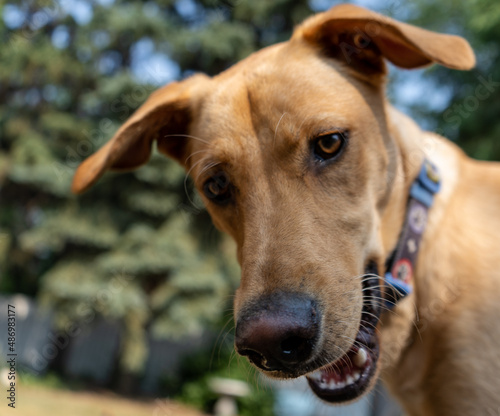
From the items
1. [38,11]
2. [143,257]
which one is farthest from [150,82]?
[38,11]

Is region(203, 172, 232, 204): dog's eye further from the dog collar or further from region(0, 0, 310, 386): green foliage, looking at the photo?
region(0, 0, 310, 386): green foliage

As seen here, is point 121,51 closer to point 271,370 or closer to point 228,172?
point 228,172

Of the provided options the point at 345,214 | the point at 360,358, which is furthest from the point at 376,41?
the point at 360,358

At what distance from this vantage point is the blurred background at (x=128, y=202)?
1070 centimetres

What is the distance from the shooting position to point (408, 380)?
2.43m

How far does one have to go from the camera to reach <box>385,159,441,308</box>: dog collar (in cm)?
240

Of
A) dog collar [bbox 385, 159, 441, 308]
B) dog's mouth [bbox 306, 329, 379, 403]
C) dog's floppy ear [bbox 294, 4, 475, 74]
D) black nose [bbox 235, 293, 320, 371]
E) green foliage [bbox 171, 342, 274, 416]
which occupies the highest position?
dog's floppy ear [bbox 294, 4, 475, 74]

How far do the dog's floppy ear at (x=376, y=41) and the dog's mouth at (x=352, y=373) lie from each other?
1.16 metres

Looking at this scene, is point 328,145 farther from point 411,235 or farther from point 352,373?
point 352,373

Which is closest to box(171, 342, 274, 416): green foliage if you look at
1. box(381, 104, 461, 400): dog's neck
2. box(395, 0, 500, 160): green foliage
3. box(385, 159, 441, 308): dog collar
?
box(395, 0, 500, 160): green foliage

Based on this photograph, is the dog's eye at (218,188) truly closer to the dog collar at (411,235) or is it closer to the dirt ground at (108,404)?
the dog collar at (411,235)

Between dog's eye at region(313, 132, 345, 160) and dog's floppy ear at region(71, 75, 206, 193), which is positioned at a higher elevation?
dog's eye at region(313, 132, 345, 160)

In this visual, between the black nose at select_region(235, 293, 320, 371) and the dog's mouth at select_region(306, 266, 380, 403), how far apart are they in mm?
407

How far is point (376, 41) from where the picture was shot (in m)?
2.53
